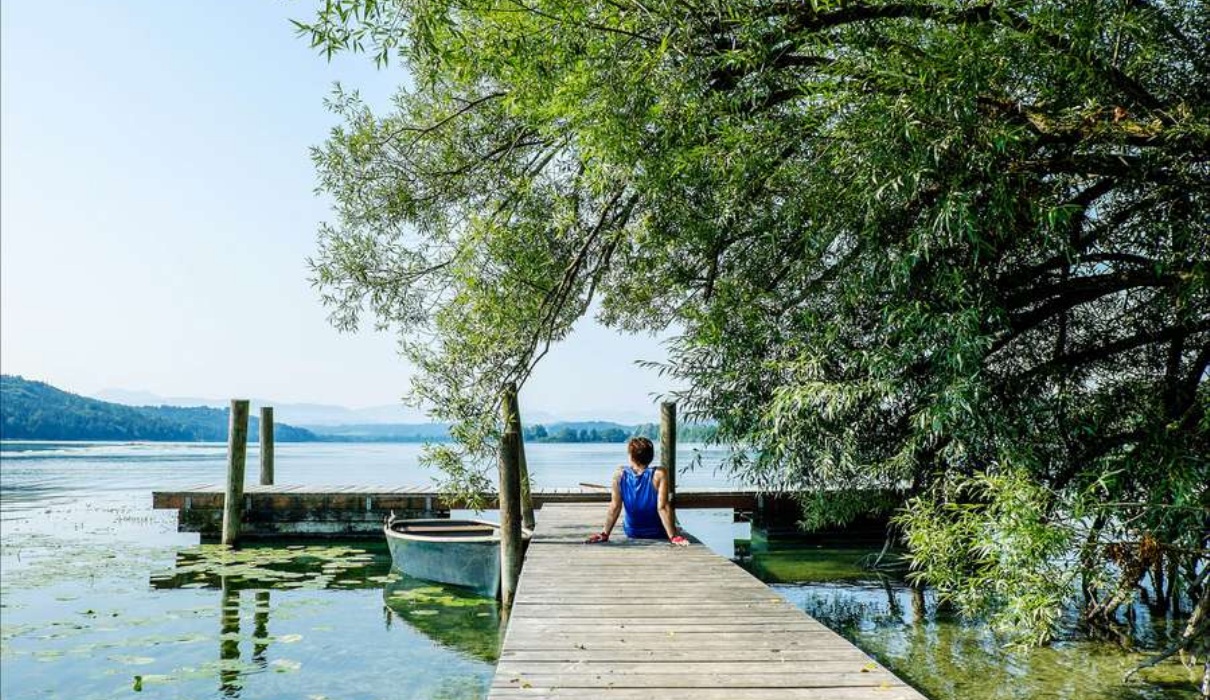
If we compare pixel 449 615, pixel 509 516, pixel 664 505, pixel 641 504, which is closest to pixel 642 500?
pixel 641 504

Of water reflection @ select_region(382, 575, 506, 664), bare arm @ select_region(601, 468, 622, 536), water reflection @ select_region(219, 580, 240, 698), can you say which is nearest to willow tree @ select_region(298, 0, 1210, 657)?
bare arm @ select_region(601, 468, 622, 536)

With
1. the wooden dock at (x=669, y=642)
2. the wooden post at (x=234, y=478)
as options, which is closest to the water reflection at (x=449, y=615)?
the wooden dock at (x=669, y=642)

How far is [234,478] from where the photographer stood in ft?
48.5

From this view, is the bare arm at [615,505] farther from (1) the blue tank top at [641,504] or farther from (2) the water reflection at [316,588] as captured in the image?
(2) the water reflection at [316,588]

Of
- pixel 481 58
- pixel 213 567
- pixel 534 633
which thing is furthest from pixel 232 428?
pixel 534 633

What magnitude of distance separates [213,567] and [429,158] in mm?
6983

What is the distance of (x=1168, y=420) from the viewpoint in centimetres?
718

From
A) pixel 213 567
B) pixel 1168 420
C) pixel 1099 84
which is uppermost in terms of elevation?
pixel 1099 84

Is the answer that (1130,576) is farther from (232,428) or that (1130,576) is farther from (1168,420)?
(232,428)

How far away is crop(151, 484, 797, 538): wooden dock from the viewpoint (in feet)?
51.2

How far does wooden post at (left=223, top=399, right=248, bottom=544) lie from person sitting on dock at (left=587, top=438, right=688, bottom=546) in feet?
26.7

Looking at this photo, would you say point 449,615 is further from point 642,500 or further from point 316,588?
point 642,500

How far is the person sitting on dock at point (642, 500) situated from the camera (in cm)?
882

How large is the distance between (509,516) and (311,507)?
688cm
